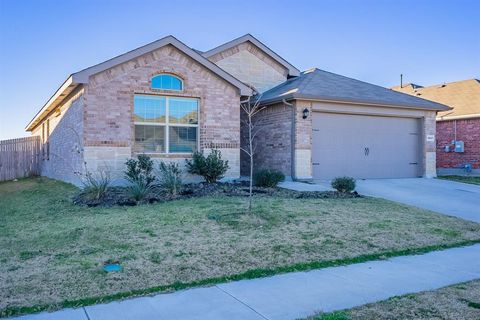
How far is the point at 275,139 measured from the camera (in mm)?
15805

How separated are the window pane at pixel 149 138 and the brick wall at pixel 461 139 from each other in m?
15.9

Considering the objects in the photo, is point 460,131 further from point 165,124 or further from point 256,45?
point 165,124

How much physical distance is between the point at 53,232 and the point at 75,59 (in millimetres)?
11369

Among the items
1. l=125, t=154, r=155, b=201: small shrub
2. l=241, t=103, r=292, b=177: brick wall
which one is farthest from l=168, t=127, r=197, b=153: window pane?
l=241, t=103, r=292, b=177: brick wall

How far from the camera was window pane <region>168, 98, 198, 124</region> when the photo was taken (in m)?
13.8

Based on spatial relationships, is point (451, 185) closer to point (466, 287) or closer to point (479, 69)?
point (466, 287)

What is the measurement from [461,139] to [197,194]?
16.2m

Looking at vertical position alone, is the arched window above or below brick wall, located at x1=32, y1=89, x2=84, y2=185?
above

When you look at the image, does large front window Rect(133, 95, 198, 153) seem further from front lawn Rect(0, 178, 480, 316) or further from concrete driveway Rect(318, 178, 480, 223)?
concrete driveway Rect(318, 178, 480, 223)

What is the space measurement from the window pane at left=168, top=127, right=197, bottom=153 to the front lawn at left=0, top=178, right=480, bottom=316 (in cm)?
379

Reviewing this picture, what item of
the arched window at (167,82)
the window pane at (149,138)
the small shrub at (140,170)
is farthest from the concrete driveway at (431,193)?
the arched window at (167,82)

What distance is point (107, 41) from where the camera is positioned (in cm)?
1555

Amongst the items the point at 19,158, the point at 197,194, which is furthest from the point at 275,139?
A: the point at 19,158

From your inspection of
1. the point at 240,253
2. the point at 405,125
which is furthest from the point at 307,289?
the point at 405,125
